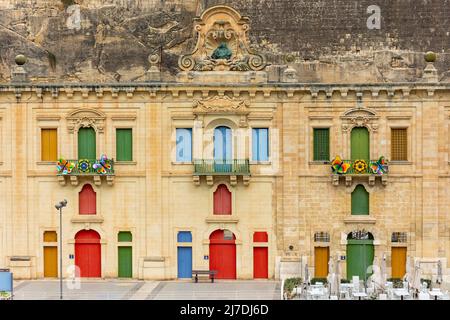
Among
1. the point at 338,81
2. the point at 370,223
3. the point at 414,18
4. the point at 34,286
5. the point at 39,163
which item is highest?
the point at 414,18

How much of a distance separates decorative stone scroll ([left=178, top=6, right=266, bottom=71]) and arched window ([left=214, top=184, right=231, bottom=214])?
6.46 meters

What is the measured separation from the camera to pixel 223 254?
152ft

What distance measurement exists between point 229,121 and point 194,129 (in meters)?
1.90

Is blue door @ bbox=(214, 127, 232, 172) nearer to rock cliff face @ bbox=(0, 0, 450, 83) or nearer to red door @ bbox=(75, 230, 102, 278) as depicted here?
rock cliff face @ bbox=(0, 0, 450, 83)

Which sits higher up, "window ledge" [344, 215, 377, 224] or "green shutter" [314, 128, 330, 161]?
"green shutter" [314, 128, 330, 161]

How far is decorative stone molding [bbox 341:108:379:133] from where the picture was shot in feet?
149

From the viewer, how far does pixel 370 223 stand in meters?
45.8

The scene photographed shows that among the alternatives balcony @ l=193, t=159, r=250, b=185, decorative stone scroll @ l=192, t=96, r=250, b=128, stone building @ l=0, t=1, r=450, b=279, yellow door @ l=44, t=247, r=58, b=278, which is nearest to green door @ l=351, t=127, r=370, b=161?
stone building @ l=0, t=1, r=450, b=279

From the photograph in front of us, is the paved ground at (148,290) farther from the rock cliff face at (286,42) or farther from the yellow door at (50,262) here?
the rock cliff face at (286,42)

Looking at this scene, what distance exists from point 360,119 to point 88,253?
53.2ft

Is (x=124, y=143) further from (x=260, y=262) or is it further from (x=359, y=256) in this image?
(x=359, y=256)
